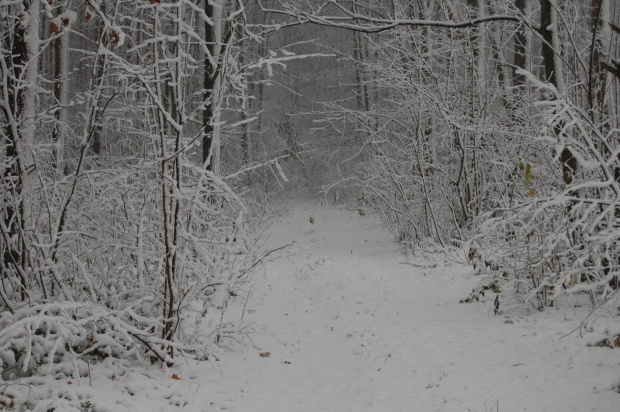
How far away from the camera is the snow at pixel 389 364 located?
390cm

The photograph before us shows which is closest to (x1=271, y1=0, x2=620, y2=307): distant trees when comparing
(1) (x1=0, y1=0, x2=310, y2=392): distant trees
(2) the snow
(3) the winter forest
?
(3) the winter forest

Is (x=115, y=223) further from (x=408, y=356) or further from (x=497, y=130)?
(x=497, y=130)

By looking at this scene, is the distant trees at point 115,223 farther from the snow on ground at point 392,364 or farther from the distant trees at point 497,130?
the distant trees at point 497,130

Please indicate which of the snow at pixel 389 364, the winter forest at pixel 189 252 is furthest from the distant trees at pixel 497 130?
the snow at pixel 389 364

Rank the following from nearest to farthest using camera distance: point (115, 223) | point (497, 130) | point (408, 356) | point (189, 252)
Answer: point (189, 252) < point (408, 356) < point (115, 223) < point (497, 130)

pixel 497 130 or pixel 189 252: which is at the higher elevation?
pixel 497 130

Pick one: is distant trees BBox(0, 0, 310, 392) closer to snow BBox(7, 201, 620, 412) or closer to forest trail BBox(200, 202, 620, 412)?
snow BBox(7, 201, 620, 412)

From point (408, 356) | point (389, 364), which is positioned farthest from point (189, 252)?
point (408, 356)

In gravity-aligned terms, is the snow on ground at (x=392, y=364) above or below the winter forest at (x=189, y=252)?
below

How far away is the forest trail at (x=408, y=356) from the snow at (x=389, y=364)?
14mm

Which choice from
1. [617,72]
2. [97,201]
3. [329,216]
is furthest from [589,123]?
[329,216]

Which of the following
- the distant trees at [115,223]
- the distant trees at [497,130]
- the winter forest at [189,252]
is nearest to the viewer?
the winter forest at [189,252]

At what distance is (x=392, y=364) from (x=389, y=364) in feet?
0.10

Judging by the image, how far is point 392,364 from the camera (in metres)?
4.84
